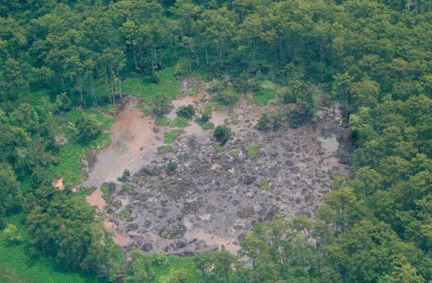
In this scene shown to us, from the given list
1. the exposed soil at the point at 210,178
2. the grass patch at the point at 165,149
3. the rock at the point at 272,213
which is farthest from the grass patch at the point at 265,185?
the grass patch at the point at 165,149

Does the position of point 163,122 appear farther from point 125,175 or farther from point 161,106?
point 125,175

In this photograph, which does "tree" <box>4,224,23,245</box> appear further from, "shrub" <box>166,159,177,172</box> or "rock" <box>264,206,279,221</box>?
"rock" <box>264,206,279,221</box>

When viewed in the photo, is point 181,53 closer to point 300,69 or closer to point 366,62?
point 300,69

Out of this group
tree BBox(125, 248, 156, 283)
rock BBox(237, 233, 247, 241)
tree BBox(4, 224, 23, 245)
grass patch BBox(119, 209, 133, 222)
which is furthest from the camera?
grass patch BBox(119, 209, 133, 222)

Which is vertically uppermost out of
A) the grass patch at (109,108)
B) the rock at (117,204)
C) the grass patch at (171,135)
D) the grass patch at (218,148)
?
the grass patch at (109,108)

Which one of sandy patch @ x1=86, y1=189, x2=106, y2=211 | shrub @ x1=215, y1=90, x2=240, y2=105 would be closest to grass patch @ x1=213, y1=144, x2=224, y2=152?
shrub @ x1=215, y1=90, x2=240, y2=105

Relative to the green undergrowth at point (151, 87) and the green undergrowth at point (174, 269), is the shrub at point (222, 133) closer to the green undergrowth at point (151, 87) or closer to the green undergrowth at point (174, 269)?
the green undergrowth at point (151, 87)
